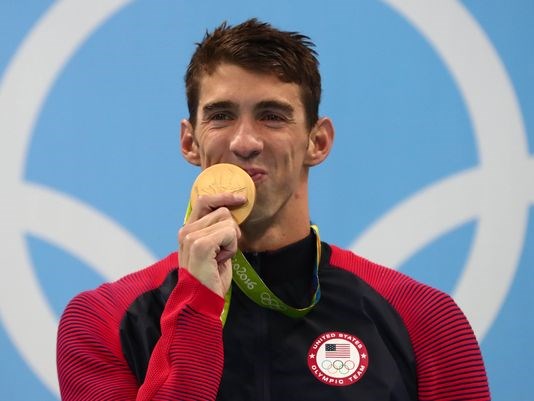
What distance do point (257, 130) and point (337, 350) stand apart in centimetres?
40

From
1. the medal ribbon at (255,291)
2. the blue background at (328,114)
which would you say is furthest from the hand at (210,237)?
the blue background at (328,114)

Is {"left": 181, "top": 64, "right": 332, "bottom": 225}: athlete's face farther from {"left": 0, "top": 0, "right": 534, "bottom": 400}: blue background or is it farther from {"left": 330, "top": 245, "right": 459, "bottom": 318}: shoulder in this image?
{"left": 0, "top": 0, "right": 534, "bottom": 400}: blue background

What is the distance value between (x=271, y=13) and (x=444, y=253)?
2.39 feet

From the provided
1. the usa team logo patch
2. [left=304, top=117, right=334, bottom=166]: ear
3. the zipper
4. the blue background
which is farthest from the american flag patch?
the blue background

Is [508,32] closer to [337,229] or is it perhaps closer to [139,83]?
[337,229]

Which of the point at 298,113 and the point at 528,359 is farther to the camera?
the point at 528,359

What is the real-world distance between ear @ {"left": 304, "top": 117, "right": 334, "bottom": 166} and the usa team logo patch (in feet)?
1.08

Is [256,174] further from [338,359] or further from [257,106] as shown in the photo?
[338,359]

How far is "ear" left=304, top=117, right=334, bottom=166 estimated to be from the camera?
1.85 m

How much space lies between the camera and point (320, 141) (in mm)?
1886

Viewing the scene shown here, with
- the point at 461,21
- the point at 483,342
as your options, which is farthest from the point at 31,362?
the point at 461,21

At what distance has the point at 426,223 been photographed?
2.46 meters

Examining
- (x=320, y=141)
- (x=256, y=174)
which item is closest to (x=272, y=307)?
(x=256, y=174)

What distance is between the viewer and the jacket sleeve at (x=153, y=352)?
1545 mm
